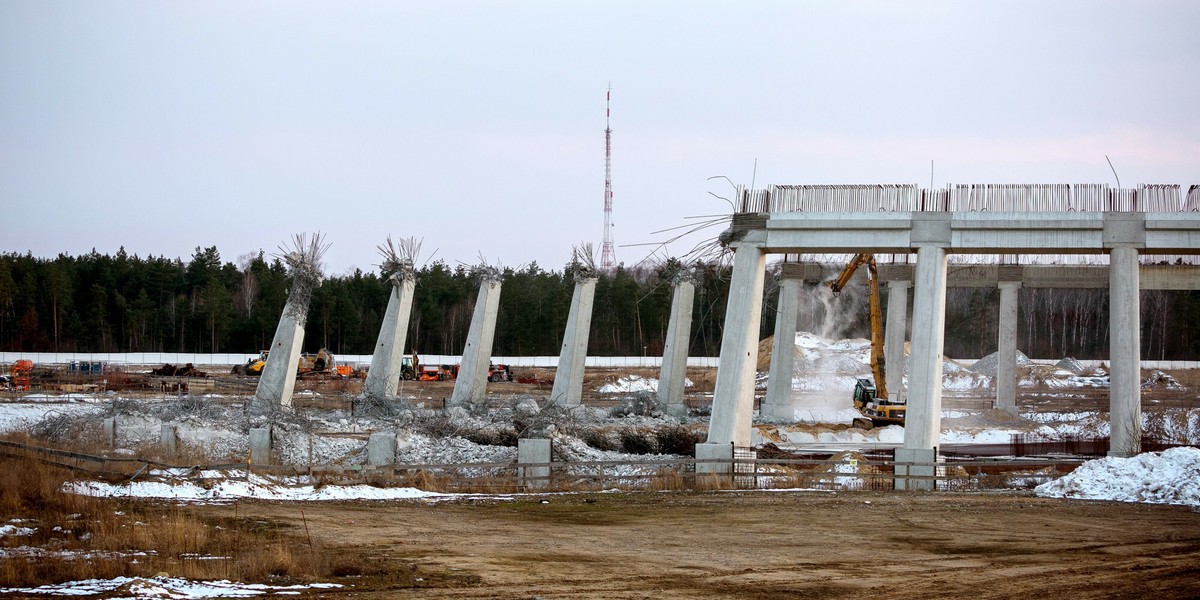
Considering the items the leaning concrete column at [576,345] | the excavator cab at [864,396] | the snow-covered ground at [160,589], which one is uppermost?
the leaning concrete column at [576,345]

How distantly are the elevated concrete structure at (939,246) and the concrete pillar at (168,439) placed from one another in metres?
14.0

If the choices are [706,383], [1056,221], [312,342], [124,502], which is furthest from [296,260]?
[312,342]

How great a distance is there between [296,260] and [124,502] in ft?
56.4

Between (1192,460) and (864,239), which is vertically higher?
(864,239)

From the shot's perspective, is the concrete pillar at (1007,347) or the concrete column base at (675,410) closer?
the concrete column base at (675,410)

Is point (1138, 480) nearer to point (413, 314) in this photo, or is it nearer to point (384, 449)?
point (384, 449)

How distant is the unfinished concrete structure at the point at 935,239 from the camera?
2562cm

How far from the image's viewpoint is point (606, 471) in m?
27.5

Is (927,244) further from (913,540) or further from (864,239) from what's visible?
(913,540)

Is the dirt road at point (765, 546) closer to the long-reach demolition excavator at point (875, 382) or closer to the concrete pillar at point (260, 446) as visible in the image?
the concrete pillar at point (260, 446)

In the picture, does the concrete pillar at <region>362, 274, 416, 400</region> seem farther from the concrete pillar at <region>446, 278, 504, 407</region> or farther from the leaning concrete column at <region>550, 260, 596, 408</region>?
the leaning concrete column at <region>550, 260, 596, 408</region>

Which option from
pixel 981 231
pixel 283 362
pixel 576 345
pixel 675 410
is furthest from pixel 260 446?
pixel 675 410

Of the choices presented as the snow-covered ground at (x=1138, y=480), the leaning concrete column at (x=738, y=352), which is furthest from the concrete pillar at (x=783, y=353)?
the snow-covered ground at (x=1138, y=480)

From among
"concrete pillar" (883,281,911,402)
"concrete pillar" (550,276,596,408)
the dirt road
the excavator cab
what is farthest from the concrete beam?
the excavator cab
